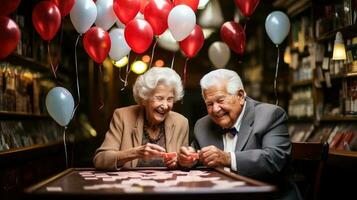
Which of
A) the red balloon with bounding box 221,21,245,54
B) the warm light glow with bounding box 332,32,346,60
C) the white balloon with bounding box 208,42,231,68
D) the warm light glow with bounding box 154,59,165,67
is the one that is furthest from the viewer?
the warm light glow with bounding box 154,59,165,67

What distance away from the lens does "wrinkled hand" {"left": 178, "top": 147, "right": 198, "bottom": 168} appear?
3.13 meters

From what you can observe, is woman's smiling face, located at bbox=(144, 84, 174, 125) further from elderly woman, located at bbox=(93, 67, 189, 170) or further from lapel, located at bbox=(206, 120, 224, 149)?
lapel, located at bbox=(206, 120, 224, 149)

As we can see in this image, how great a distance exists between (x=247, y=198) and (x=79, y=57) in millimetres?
7289

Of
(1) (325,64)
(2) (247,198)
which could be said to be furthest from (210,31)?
(2) (247,198)

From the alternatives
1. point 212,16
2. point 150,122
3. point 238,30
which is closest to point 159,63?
point 212,16

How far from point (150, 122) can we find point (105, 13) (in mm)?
1054

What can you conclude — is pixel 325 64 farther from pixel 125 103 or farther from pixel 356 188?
pixel 125 103

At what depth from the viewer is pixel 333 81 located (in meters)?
5.75

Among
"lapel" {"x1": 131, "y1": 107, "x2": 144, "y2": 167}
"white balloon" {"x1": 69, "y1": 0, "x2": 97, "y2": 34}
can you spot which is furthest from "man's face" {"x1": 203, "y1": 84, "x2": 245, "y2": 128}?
"white balloon" {"x1": 69, "y1": 0, "x2": 97, "y2": 34}

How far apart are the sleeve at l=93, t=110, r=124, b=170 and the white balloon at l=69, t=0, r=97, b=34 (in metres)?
0.82

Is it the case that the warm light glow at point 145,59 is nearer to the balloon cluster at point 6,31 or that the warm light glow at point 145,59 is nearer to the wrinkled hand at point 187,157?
the balloon cluster at point 6,31

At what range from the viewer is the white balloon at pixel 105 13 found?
4121 mm

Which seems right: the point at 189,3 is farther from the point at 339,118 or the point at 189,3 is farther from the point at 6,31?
the point at 339,118

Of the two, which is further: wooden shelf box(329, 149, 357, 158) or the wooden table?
wooden shelf box(329, 149, 357, 158)
